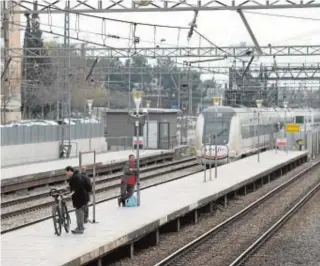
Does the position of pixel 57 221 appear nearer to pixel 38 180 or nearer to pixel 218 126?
pixel 38 180

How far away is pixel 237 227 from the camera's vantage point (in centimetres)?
1848

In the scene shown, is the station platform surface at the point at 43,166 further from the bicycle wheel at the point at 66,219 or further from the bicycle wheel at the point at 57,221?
the bicycle wheel at the point at 57,221

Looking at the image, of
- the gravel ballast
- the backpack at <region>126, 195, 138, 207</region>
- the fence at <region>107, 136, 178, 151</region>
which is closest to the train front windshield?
the fence at <region>107, 136, 178, 151</region>

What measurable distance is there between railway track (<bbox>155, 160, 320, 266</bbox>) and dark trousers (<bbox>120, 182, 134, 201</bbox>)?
7.11ft

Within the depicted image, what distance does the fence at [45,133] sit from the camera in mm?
32156

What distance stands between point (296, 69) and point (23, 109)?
24060 mm

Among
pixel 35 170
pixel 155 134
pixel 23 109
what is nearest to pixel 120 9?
pixel 35 170

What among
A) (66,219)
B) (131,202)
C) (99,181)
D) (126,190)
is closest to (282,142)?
(99,181)

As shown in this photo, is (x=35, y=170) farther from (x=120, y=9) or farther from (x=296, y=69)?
(x=296, y=69)

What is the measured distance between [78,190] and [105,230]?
1.08 metres

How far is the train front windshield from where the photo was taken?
36.2 m

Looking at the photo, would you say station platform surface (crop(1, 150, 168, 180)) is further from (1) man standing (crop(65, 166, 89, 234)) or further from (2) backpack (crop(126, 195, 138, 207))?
(1) man standing (crop(65, 166, 89, 234))

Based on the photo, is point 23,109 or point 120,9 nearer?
point 120,9

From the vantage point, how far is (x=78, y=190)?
44.1 feet
